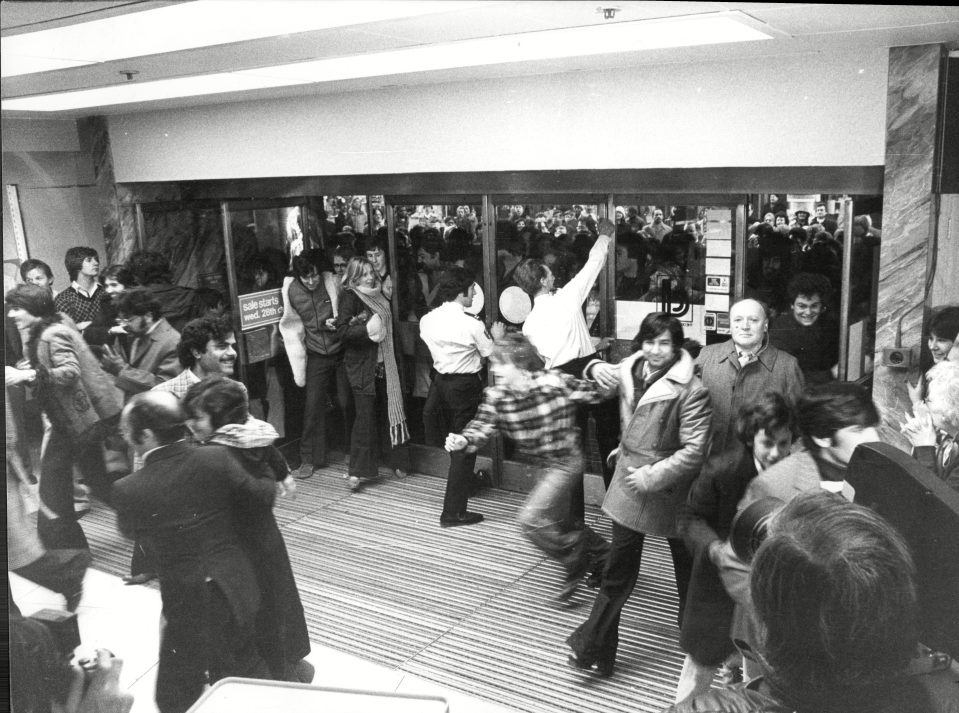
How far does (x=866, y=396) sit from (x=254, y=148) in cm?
162

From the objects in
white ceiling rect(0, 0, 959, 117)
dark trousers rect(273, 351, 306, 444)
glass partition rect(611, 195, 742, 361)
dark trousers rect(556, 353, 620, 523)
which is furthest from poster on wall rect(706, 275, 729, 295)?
dark trousers rect(273, 351, 306, 444)

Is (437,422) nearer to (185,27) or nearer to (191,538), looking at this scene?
(191,538)

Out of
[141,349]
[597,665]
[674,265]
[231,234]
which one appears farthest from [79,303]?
[597,665]

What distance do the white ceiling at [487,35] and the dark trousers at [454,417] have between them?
0.75 m

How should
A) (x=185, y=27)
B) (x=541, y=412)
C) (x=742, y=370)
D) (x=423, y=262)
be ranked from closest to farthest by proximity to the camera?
(x=185, y=27)
(x=742, y=370)
(x=541, y=412)
(x=423, y=262)

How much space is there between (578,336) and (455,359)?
0.32 m

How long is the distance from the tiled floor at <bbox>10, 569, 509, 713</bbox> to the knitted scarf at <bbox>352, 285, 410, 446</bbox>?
615 mm

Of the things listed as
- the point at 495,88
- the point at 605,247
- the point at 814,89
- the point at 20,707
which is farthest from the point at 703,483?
the point at 20,707

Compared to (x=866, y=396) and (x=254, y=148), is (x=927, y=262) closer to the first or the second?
(x=866, y=396)

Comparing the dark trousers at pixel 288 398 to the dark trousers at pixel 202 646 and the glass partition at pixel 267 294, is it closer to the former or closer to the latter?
the glass partition at pixel 267 294

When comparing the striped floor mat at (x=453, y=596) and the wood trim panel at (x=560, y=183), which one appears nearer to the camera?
the wood trim panel at (x=560, y=183)

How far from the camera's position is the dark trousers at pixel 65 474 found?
7.02ft

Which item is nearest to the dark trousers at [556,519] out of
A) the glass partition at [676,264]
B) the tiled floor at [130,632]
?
the glass partition at [676,264]

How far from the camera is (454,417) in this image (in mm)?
2125
